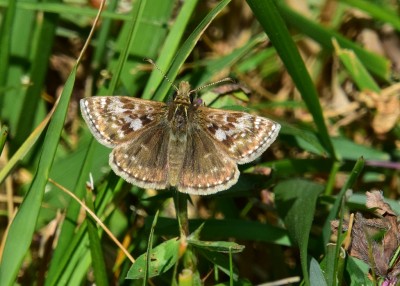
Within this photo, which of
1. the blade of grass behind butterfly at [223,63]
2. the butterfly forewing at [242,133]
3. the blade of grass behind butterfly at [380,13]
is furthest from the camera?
the blade of grass behind butterfly at [380,13]

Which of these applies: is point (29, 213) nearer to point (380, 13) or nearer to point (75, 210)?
point (75, 210)

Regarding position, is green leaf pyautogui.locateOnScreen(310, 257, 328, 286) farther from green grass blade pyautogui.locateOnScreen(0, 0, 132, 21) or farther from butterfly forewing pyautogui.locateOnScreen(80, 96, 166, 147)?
green grass blade pyautogui.locateOnScreen(0, 0, 132, 21)

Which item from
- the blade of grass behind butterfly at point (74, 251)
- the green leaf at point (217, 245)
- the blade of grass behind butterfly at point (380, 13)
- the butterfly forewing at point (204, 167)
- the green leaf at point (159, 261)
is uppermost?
the blade of grass behind butterfly at point (380, 13)

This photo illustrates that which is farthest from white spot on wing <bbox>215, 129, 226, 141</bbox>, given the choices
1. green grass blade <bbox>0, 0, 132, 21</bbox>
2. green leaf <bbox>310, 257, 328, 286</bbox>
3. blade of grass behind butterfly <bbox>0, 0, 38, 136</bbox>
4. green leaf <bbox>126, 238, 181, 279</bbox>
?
blade of grass behind butterfly <bbox>0, 0, 38, 136</bbox>

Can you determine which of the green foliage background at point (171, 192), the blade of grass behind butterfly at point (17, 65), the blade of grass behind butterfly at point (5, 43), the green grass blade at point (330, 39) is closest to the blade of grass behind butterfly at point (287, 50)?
the green foliage background at point (171, 192)

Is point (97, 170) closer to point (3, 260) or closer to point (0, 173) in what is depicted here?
point (0, 173)

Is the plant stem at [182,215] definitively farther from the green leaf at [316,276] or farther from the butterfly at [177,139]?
the green leaf at [316,276]

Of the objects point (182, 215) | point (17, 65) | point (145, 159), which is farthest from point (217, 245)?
point (17, 65)

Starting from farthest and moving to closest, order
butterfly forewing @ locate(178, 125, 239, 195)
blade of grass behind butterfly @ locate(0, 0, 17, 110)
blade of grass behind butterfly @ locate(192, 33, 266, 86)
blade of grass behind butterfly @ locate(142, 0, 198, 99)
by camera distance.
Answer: blade of grass behind butterfly @ locate(192, 33, 266, 86) < blade of grass behind butterfly @ locate(0, 0, 17, 110) < blade of grass behind butterfly @ locate(142, 0, 198, 99) < butterfly forewing @ locate(178, 125, 239, 195)
